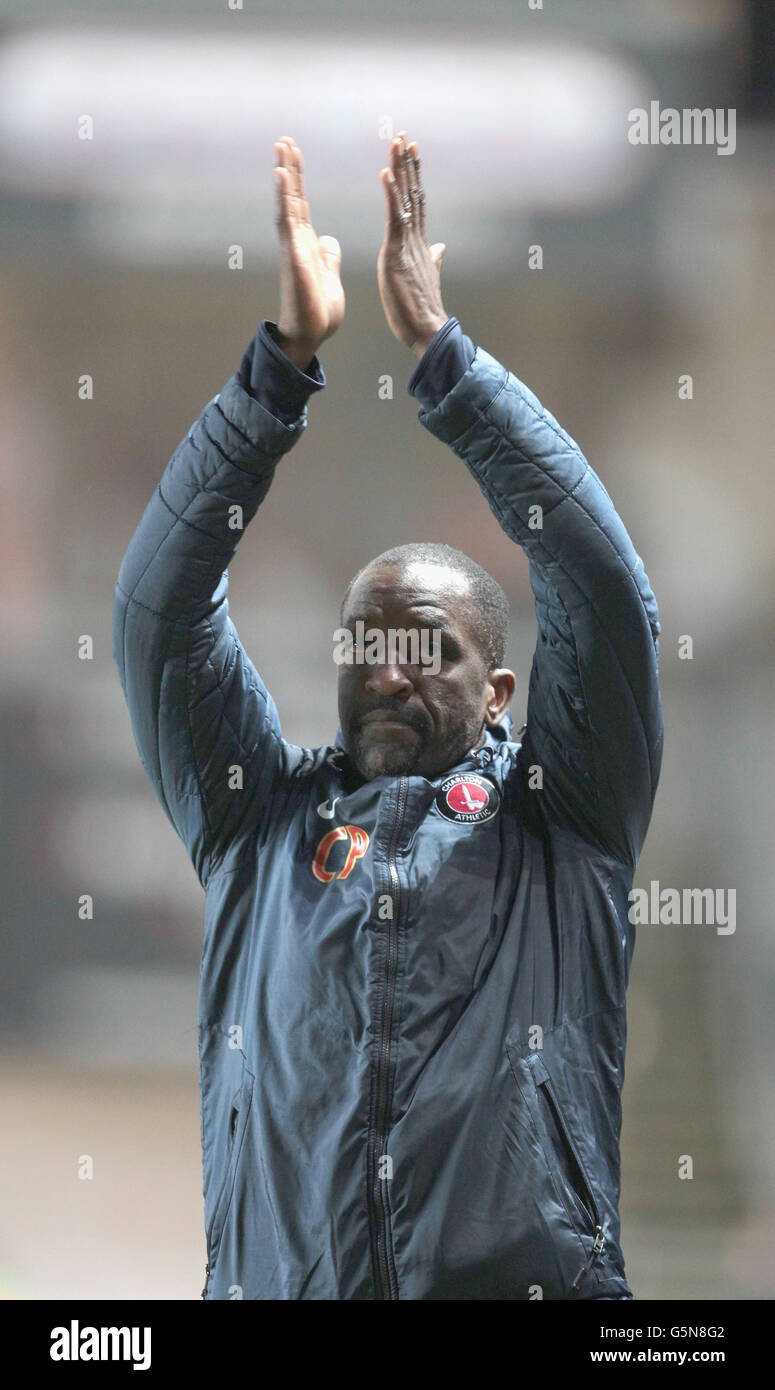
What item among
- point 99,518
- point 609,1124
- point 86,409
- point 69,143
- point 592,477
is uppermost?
point 69,143

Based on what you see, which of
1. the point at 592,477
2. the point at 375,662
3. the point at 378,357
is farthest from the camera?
the point at 378,357

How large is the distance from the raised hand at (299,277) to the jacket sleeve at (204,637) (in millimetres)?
37

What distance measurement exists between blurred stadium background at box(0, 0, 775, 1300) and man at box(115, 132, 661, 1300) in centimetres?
157

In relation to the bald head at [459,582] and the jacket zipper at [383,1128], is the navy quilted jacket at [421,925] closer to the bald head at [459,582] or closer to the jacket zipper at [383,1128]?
the jacket zipper at [383,1128]

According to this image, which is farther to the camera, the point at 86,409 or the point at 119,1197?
the point at 86,409

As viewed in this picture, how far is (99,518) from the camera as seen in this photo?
3.77m

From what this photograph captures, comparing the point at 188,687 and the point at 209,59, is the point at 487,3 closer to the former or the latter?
the point at 209,59

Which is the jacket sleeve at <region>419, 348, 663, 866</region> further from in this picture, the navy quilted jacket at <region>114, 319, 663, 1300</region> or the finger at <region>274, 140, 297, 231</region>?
the finger at <region>274, 140, 297, 231</region>

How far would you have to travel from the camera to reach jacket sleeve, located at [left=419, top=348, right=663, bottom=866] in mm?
1719

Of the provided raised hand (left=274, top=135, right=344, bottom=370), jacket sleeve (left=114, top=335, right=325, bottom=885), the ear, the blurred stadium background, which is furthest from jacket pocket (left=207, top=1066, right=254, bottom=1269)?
the blurred stadium background

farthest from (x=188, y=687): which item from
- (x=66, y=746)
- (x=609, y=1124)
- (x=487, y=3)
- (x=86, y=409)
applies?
(x=487, y=3)

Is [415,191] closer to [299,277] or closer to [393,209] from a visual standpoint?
[393,209]

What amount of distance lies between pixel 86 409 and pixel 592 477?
7.66 feet

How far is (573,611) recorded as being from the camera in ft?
5.79
